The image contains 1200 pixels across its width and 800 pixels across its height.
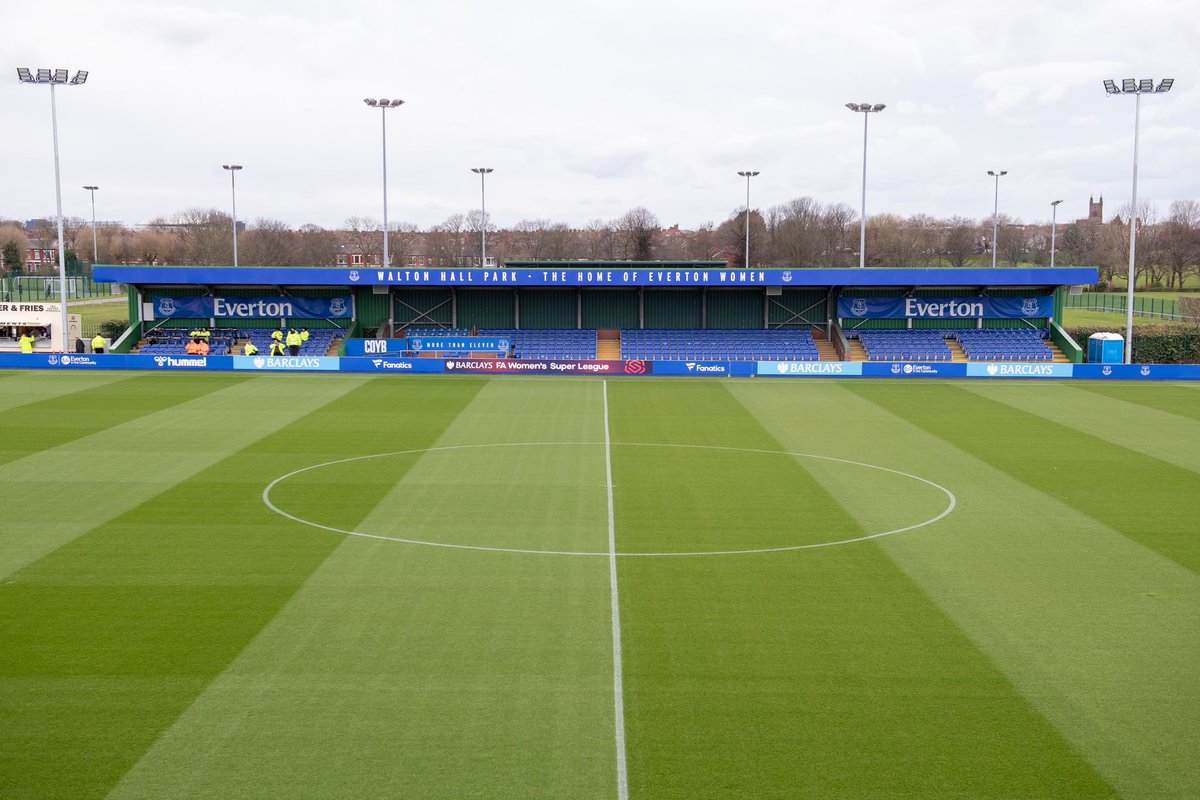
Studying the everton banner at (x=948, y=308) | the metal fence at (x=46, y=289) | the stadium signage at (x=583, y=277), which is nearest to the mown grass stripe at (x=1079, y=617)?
the stadium signage at (x=583, y=277)

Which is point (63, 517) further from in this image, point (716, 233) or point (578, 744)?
point (716, 233)

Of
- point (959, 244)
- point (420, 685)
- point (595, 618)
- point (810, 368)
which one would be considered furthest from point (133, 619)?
point (959, 244)

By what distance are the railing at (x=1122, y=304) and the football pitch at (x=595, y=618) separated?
5922 centimetres

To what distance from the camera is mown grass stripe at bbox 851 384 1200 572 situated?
18984mm

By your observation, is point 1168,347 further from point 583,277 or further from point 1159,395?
point 583,277

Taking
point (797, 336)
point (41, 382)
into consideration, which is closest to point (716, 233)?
point (797, 336)

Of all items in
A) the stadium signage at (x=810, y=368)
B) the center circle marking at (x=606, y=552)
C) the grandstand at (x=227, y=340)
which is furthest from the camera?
the grandstand at (x=227, y=340)

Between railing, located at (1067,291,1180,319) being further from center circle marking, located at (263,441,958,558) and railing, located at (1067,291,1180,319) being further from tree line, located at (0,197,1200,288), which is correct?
center circle marking, located at (263,441,958,558)

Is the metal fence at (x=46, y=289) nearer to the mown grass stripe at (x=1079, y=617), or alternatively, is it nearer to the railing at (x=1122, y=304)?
the mown grass stripe at (x=1079, y=617)

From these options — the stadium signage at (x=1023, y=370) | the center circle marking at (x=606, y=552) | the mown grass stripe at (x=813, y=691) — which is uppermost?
the stadium signage at (x=1023, y=370)

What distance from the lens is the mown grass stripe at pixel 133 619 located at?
10.0 metres

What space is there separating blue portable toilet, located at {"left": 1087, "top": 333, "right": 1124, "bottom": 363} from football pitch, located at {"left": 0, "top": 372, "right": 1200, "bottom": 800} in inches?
951

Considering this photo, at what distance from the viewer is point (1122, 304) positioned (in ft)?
278

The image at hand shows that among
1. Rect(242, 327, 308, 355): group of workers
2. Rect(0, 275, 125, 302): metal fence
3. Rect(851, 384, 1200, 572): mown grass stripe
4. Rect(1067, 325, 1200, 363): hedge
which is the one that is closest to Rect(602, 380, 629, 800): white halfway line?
Rect(851, 384, 1200, 572): mown grass stripe
